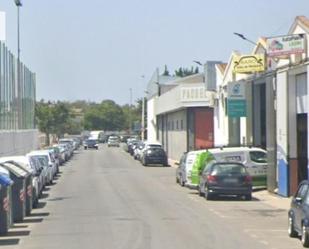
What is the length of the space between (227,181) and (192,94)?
121 feet

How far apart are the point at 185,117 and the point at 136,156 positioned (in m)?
9.02

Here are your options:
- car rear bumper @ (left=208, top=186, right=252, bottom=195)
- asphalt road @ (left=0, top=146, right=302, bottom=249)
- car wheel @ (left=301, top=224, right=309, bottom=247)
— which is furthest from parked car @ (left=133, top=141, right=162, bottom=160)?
car wheel @ (left=301, top=224, right=309, bottom=247)

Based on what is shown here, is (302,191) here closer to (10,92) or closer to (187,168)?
(187,168)

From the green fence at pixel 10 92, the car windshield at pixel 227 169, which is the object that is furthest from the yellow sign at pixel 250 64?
the green fence at pixel 10 92

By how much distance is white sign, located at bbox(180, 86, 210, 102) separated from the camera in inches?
2569

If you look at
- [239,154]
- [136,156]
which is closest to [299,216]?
[239,154]

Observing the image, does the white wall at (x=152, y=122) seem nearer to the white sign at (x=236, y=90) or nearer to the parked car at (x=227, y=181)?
the white sign at (x=236, y=90)

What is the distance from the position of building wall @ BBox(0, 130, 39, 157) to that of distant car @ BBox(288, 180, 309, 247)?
31442 millimetres

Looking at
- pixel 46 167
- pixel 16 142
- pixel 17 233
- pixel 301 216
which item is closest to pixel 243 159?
pixel 46 167

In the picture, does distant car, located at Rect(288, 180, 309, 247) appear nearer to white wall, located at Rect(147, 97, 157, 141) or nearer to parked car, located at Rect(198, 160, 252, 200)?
parked car, located at Rect(198, 160, 252, 200)

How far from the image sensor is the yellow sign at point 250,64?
126 feet

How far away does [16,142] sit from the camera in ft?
200

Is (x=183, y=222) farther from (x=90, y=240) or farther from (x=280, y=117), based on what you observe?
(x=280, y=117)

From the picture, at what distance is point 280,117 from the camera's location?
32531mm
